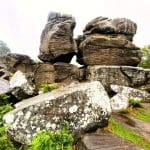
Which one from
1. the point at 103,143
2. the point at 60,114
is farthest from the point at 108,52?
the point at 103,143

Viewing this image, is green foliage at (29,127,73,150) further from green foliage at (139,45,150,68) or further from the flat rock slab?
green foliage at (139,45,150,68)

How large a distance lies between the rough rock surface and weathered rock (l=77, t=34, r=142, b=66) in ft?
5.19

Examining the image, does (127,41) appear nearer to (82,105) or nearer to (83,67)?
(83,67)

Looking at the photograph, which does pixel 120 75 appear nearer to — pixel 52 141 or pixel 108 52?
pixel 108 52

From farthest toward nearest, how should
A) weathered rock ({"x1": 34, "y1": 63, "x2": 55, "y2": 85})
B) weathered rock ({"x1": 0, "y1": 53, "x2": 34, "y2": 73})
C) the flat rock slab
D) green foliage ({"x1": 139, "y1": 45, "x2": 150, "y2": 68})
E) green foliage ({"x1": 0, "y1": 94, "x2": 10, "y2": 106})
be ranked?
green foliage ({"x1": 139, "y1": 45, "x2": 150, "y2": 68}) → weathered rock ({"x1": 0, "y1": 53, "x2": 34, "y2": 73}) → weathered rock ({"x1": 34, "y1": 63, "x2": 55, "y2": 85}) → green foliage ({"x1": 0, "y1": 94, "x2": 10, "y2": 106}) → the flat rock slab

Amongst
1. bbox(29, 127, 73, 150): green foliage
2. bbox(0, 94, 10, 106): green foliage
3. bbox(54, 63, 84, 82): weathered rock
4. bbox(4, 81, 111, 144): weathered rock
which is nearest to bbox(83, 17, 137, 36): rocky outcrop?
bbox(54, 63, 84, 82): weathered rock

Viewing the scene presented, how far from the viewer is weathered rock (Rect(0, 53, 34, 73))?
32969mm

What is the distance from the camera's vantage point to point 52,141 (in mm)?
10203

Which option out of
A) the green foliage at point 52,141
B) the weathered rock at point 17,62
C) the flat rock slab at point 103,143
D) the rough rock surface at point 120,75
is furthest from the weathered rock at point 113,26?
the green foliage at point 52,141

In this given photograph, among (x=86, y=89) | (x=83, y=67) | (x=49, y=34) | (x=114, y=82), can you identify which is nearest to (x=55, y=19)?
(x=49, y=34)

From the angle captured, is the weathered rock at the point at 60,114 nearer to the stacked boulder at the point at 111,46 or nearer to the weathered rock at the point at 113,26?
the stacked boulder at the point at 111,46

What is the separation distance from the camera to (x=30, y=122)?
11375mm

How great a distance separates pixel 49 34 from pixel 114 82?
7617 mm

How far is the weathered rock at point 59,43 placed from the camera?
104 ft
